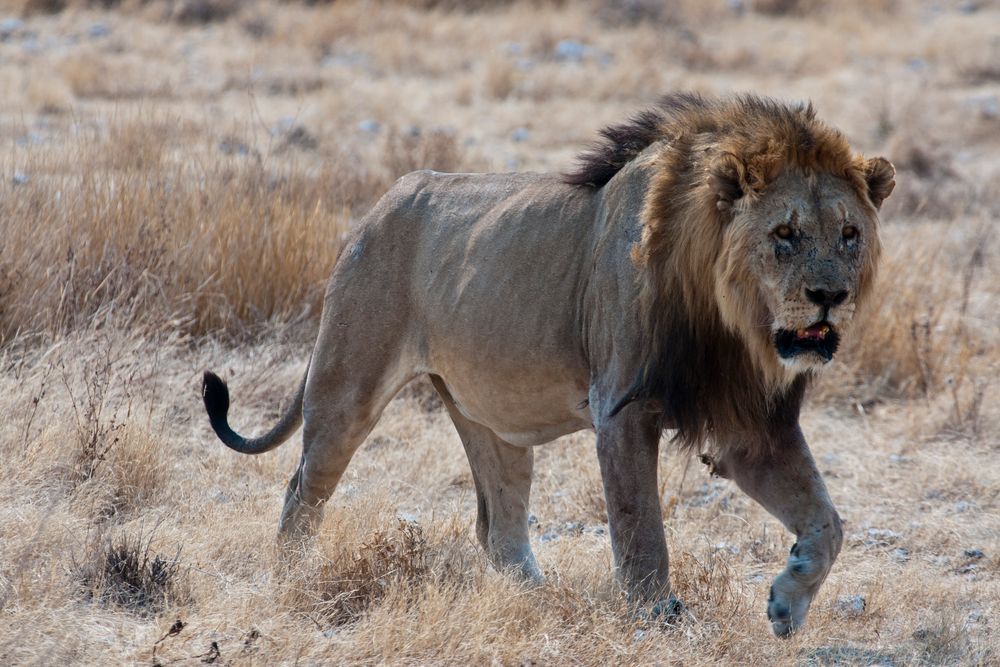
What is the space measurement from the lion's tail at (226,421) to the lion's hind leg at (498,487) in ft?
1.76

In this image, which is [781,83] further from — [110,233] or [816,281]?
[816,281]

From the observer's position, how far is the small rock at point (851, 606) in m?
4.13

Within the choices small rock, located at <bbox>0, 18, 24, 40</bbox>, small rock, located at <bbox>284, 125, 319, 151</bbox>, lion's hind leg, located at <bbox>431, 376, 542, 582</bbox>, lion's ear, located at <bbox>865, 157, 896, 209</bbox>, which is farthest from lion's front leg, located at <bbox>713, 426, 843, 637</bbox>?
small rock, located at <bbox>0, 18, 24, 40</bbox>

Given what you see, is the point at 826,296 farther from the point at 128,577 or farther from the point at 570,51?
the point at 570,51

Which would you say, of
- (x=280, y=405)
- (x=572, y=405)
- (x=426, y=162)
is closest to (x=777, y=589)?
(x=572, y=405)

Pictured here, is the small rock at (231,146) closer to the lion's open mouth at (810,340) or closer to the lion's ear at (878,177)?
the lion's ear at (878,177)

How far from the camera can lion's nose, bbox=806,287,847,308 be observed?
338 centimetres

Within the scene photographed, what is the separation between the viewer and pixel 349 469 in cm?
567

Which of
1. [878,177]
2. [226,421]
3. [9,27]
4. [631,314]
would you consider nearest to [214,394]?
[226,421]

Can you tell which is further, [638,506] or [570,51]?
[570,51]

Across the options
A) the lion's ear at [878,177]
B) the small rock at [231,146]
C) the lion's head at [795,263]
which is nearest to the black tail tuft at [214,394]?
the lion's head at [795,263]

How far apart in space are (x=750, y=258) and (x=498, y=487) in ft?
5.17

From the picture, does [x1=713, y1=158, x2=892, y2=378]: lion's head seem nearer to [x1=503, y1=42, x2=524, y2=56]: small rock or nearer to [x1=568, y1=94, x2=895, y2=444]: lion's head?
[x1=568, y1=94, x2=895, y2=444]: lion's head

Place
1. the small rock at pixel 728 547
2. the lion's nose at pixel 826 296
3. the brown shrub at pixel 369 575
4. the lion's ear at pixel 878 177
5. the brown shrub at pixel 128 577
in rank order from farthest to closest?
the small rock at pixel 728 547 < the brown shrub at pixel 369 575 < the brown shrub at pixel 128 577 < the lion's ear at pixel 878 177 < the lion's nose at pixel 826 296
